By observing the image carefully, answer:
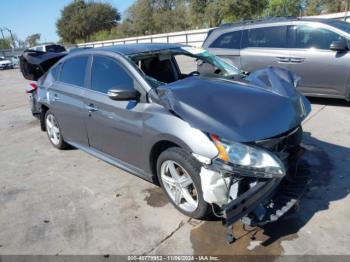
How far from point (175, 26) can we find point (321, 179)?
167 ft

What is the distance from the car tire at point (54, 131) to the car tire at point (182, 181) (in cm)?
270

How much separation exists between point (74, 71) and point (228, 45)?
4402 mm

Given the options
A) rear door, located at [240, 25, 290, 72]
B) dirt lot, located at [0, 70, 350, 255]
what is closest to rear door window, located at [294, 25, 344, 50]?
rear door, located at [240, 25, 290, 72]

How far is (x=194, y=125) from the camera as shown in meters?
3.09

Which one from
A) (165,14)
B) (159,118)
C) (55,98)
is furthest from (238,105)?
(165,14)

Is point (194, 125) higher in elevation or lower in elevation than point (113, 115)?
higher

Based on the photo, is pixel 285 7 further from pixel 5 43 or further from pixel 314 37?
pixel 5 43

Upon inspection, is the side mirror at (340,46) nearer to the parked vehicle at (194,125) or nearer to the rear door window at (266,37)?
the rear door window at (266,37)

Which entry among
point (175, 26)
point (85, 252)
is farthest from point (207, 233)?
A: point (175, 26)

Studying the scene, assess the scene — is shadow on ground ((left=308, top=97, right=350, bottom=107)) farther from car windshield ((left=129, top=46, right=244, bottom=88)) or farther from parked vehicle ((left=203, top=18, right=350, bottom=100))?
car windshield ((left=129, top=46, right=244, bottom=88))

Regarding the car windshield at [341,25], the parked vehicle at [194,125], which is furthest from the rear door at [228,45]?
the parked vehicle at [194,125]

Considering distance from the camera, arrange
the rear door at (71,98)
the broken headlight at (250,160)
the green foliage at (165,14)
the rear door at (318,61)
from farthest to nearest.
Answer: the green foliage at (165,14), the rear door at (318,61), the rear door at (71,98), the broken headlight at (250,160)

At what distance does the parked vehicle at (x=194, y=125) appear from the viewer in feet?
9.73

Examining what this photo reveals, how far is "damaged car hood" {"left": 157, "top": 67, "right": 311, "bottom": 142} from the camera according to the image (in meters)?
3.02
